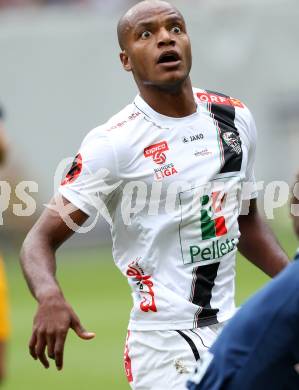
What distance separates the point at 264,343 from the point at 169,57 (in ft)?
7.49

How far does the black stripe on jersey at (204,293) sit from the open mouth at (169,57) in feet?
3.42

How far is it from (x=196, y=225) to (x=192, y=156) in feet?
1.17

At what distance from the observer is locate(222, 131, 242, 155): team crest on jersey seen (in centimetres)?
613

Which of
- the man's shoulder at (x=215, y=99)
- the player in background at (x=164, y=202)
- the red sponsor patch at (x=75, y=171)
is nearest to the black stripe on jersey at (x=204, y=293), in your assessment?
the player in background at (x=164, y=202)

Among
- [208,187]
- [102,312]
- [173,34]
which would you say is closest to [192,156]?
[208,187]

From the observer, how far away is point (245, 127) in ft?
20.6

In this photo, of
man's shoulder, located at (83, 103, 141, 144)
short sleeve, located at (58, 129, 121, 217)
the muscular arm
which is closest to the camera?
short sleeve, located at (58, 129, 121, 217)

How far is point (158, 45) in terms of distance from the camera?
5.95 meters

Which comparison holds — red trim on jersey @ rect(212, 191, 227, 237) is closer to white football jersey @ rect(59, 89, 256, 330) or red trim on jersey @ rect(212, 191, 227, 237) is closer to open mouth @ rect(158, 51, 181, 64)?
white football jersey @ rect(59, 89, 256, 330)

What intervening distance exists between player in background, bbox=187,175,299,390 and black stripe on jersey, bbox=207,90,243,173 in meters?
→ 1.99

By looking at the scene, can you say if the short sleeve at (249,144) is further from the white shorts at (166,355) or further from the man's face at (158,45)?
the white shorts at (166,355)

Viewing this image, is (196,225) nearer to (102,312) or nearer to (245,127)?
(245,127)

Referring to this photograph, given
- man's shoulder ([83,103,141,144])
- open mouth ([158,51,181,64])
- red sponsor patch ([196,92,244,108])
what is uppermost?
open mouth ([158,51,181,64])

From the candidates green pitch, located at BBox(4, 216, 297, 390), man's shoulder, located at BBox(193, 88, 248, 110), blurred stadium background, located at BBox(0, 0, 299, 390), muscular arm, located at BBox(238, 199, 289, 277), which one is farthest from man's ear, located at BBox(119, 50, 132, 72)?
blurred stadium background, located at BBox(0, 0, 299, 390)
